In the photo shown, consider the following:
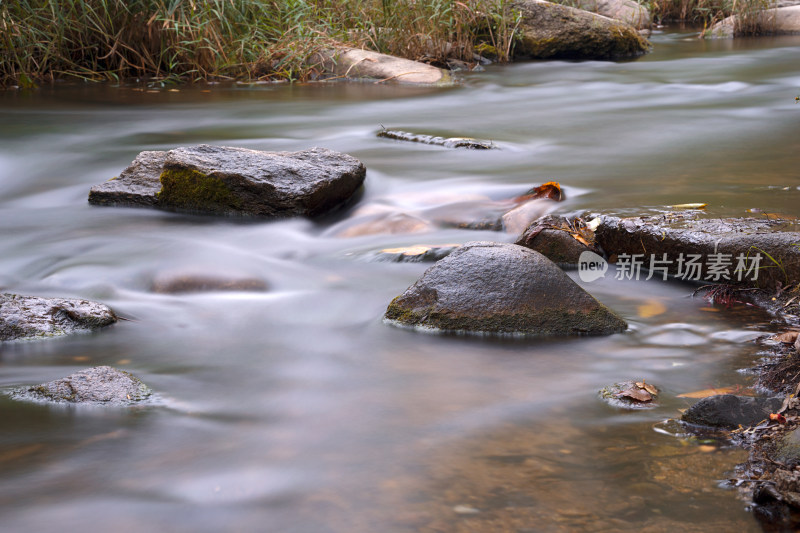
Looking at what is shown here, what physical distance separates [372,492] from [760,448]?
957mm

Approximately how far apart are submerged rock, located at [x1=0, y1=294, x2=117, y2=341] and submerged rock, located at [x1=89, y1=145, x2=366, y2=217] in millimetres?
1395

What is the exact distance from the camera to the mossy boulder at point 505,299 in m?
2.92

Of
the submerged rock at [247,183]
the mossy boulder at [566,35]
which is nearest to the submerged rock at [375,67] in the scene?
the mossy boulder at [566,35]

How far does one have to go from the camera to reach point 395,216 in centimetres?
455

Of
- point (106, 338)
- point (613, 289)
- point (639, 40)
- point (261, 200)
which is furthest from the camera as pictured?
point (639, 40)

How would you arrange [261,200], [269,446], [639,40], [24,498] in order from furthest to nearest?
[639,40]
[261,200]
[269,446]
[24,498]

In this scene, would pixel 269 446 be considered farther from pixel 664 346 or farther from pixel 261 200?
pixel 261 200

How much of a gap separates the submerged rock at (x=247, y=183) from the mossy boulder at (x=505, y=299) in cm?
157

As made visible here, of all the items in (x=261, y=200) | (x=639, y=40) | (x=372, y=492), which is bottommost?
(x=372, y=492)

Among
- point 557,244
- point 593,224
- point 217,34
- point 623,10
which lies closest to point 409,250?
point 557,244

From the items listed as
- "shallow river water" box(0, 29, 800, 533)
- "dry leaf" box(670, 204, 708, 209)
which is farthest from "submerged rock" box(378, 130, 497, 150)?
"dry leaf" box(670, 204, 708, 209)

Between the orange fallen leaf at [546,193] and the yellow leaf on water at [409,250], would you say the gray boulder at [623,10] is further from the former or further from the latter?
the yellow leaf on water at [409,250]

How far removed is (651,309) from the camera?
3199 millimetres

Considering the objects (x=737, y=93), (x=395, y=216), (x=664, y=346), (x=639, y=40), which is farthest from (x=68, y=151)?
(x=639, y=40)
